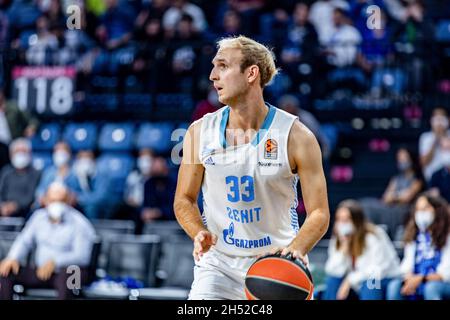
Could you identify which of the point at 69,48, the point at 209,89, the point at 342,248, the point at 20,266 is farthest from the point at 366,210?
the point at 69,48

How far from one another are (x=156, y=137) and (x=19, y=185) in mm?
1862

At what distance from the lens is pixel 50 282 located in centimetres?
969

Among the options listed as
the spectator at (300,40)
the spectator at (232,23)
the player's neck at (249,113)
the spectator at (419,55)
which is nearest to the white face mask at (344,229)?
the spectator at (419,55)

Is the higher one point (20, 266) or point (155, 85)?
point (155, 85)

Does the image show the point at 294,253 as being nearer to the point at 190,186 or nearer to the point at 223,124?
the point at 190,186

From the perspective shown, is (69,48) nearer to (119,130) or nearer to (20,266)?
(119,130)

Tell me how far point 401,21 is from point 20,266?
606cm

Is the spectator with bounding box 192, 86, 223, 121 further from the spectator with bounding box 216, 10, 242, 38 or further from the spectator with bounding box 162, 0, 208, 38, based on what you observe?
the spectator with bounding box 162, 0, 208, 38

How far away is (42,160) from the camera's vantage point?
13.5 m

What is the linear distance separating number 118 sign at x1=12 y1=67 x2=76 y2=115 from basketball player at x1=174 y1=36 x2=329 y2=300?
8.77m

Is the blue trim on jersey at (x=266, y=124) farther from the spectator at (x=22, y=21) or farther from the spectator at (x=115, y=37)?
the spectator at (x=22, y=21)

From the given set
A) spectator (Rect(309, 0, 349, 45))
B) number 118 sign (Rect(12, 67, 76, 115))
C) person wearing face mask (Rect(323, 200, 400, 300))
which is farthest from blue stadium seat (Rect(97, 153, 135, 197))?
person wearing face mask (Rect(323, 200, 400, 300))

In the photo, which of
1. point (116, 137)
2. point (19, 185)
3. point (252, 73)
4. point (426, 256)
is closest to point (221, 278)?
point (252, 73)

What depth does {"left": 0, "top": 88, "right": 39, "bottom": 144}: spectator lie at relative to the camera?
45.0 feet
